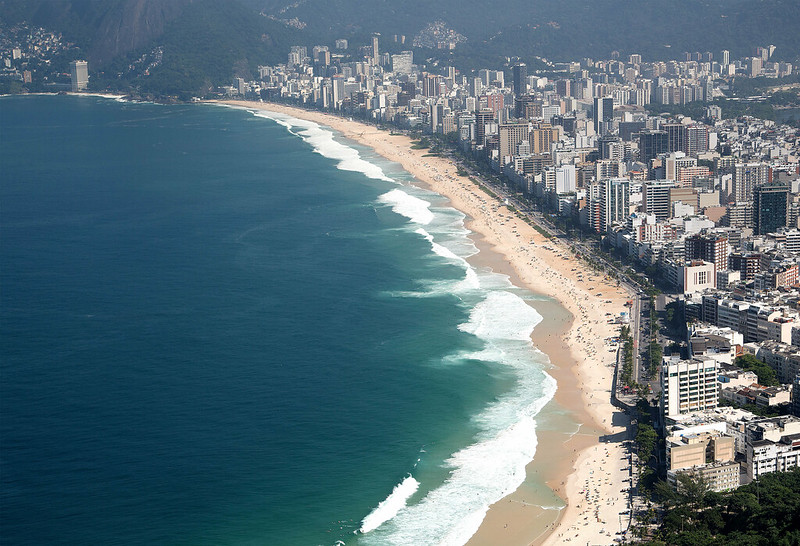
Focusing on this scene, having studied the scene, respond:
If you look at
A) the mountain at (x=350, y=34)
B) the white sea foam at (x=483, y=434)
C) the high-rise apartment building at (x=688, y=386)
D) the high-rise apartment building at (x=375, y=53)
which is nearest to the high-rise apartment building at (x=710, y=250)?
the white sea foam at (x=483, y=434)

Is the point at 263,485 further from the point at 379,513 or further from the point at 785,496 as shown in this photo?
the point at 785,496

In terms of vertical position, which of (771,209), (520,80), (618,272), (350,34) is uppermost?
(350,34)

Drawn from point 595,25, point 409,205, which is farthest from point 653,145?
point 595,25

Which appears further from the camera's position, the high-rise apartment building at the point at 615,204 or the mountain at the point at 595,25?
the mountain at the point at 595,25

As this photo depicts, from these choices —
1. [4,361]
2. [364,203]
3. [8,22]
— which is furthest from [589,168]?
[8,22]

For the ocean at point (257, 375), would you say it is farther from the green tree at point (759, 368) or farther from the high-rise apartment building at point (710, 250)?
the high-rise apartment building at point (710, 250)

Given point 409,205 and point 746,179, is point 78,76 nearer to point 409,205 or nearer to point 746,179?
point 409,205
